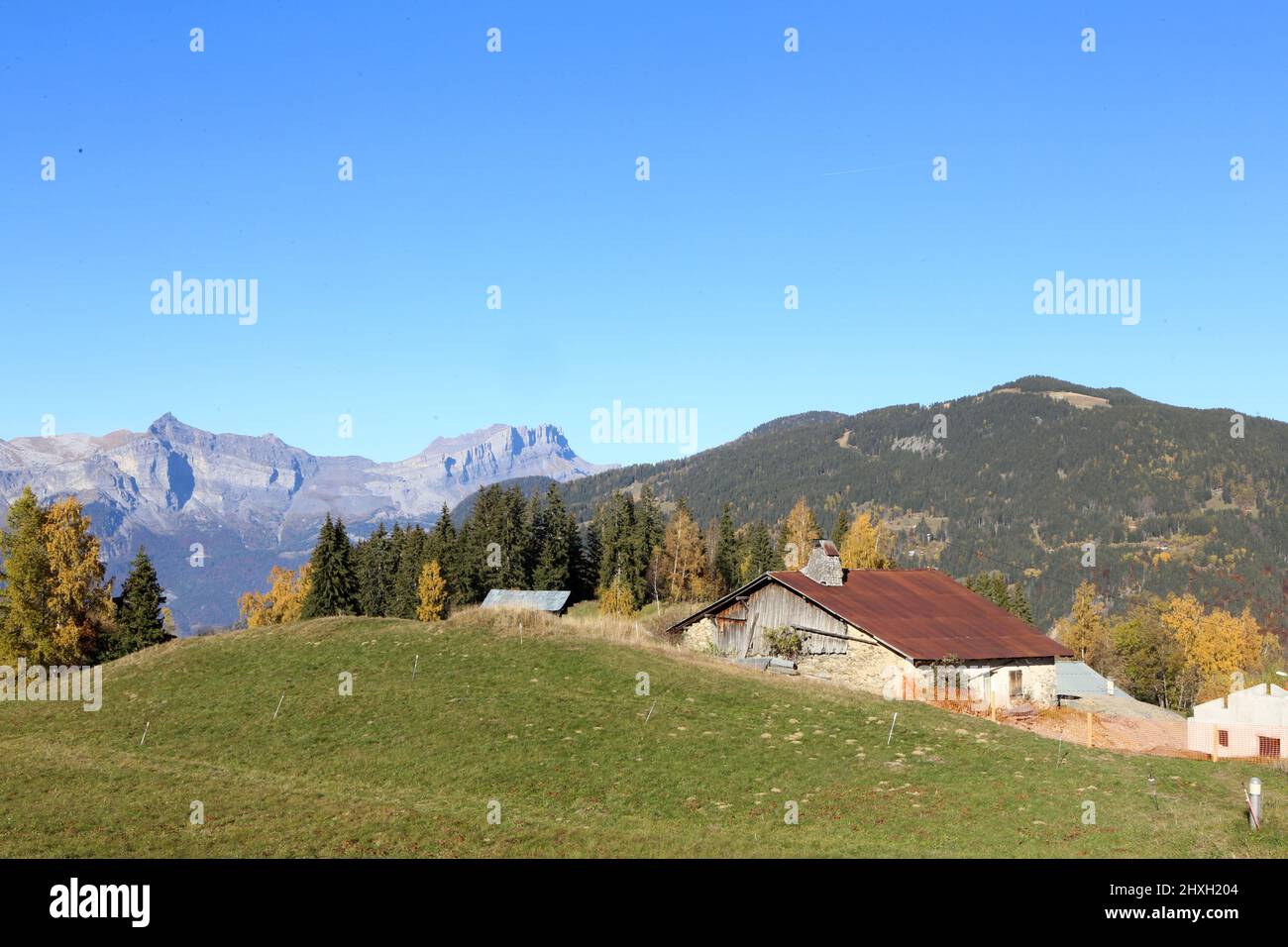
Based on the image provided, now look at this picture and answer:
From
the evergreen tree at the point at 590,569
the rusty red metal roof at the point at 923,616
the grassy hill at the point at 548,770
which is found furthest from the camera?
the evergreen tree at the point at 590,569

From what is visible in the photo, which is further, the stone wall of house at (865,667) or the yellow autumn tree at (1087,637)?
the yellow autumn tree at (1087,637)

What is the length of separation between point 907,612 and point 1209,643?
7638cm

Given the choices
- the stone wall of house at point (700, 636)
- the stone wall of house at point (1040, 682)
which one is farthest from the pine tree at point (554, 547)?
the stone wall of house at point (1040, 682)

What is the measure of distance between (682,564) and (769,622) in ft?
201

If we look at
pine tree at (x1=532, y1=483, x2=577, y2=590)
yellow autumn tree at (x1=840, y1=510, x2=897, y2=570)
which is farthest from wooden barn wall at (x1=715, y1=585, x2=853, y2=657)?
yellow autumn tree at (x1=840, y1=510, x2=897, y2=570)

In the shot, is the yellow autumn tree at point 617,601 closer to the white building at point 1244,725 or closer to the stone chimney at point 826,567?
the stone chimney at point 826,567

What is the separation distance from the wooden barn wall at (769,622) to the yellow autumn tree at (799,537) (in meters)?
62.8

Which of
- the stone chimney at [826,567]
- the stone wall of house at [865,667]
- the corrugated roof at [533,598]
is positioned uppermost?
the stone chimney at [826,567]

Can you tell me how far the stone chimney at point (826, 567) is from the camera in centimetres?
5441

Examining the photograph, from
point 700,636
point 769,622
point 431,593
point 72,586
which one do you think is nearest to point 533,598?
point 431,593
